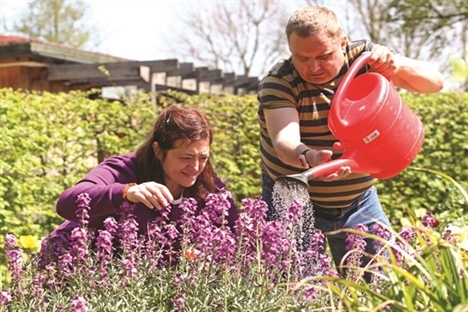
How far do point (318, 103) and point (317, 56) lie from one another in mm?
341

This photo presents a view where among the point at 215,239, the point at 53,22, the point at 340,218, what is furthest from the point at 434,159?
the point at 53,22

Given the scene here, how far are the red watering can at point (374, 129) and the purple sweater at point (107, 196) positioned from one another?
62 centimetres

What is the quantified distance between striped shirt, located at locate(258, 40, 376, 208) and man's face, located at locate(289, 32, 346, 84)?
5.0 inches

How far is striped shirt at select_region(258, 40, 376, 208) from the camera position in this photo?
2.55m

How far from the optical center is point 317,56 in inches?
90.7

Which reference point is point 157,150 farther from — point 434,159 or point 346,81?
point 434,159

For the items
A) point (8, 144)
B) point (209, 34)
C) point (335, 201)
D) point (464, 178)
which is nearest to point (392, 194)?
point (464, 178)

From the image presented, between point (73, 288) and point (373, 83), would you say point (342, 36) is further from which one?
point (73, 288)

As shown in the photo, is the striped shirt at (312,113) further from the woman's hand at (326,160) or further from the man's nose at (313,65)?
the woman's hand at (326,160)

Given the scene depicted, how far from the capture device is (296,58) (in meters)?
2.34

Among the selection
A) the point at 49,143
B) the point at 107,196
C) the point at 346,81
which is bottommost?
the point at 49,143

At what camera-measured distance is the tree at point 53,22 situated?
2844 cm

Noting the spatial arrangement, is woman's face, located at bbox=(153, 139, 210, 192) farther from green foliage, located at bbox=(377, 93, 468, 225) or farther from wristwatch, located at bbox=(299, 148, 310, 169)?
green foliage, located at bbox=(377, 93, 468, 225)

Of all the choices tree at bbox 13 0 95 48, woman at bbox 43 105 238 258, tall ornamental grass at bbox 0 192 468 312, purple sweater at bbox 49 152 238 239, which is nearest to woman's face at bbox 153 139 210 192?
woman at bbox 43 105 238 258
